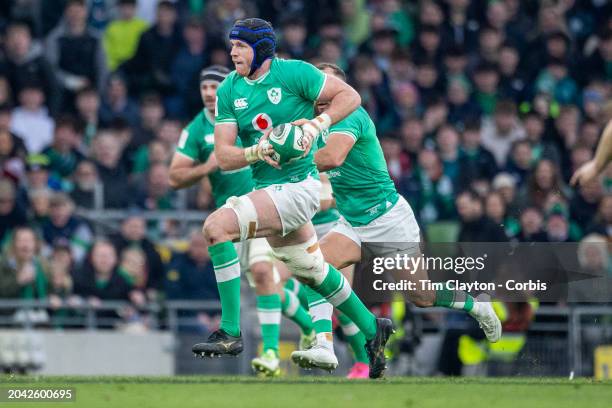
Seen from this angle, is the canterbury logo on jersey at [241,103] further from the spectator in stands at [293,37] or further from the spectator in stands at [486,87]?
the spectator in stands at [486,87]

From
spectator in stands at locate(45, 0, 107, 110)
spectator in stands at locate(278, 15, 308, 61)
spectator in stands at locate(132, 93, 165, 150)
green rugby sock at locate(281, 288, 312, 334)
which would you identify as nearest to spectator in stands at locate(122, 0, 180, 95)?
spectator in stands at locate(45, 0, 107, 110)

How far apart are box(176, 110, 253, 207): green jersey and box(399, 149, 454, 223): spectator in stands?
12.7 ft

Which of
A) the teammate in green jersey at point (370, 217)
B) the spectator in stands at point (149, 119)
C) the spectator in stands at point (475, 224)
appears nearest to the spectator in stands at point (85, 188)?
the spectator in stands at point (149, 119)

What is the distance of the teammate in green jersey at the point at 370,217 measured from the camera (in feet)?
39.4

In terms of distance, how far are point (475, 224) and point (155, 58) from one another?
495 cm

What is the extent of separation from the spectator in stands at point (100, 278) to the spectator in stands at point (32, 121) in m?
2.09

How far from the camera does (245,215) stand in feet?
34.7

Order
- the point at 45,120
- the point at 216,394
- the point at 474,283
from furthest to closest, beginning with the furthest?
the point at 45,120 → the point at 474,283 → the point at 216,394

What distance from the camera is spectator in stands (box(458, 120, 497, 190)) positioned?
17.8 meters

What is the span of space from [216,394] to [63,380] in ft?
5.99

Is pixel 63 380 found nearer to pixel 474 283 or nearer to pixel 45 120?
pixel 474 283

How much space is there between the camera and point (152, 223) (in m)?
16.9

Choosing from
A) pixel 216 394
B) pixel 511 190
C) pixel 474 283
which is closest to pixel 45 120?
pixel 511 190

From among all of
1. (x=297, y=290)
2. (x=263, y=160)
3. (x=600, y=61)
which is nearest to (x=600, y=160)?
(x=263, y=160)
